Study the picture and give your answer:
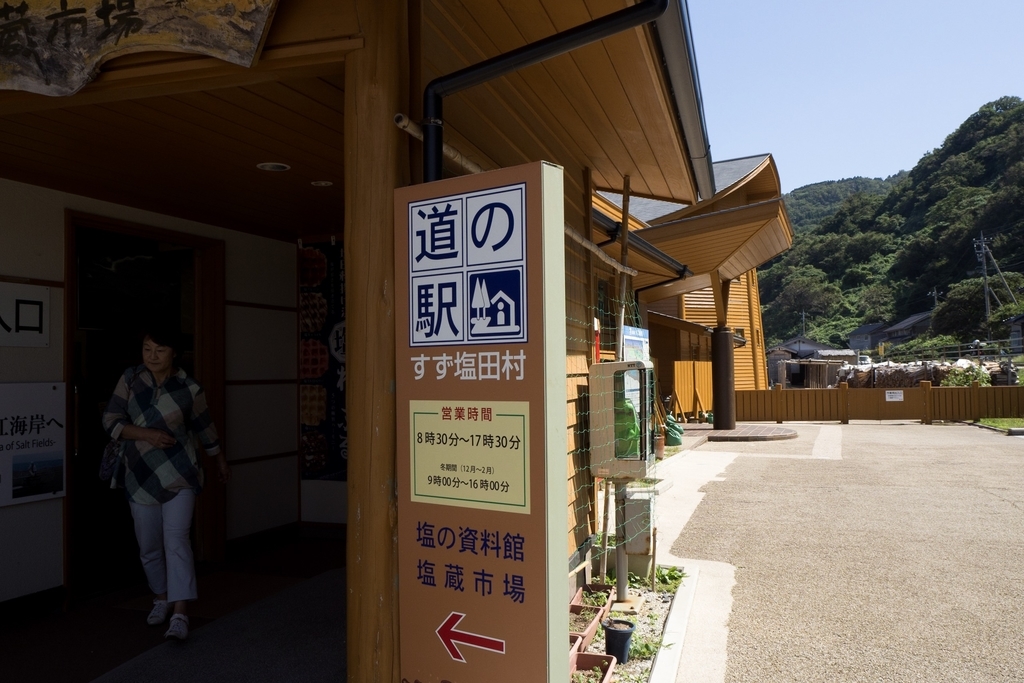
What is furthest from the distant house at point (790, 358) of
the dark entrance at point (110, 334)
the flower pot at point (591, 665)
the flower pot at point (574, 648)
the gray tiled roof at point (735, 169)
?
the flower pot at point (591, 665)

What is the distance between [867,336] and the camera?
76.8 metres

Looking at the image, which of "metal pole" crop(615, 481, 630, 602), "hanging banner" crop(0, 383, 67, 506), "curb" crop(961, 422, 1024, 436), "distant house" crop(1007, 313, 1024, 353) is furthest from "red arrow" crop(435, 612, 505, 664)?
"distant house" crop(1007, 313, 1024, 353)

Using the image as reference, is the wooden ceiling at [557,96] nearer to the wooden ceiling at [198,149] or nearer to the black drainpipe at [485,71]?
the black drainpipe at [485,71]

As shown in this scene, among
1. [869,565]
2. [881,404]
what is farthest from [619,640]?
[881,404]

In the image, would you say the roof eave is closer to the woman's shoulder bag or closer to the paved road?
the paved road

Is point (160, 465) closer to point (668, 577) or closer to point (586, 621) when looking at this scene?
point (586, 621)

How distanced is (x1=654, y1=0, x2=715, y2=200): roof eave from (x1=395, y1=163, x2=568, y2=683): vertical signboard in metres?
1.08

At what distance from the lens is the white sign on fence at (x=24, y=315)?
4449 mm

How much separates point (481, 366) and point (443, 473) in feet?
1.30

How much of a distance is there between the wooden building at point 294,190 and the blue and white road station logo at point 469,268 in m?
0.15

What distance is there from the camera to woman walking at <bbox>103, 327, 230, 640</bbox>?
4.01m

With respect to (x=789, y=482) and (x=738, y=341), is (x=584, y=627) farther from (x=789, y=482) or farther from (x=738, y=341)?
(x=738, y=341)

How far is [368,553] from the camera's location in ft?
8.84

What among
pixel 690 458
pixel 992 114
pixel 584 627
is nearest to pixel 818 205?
pixel 992 114
